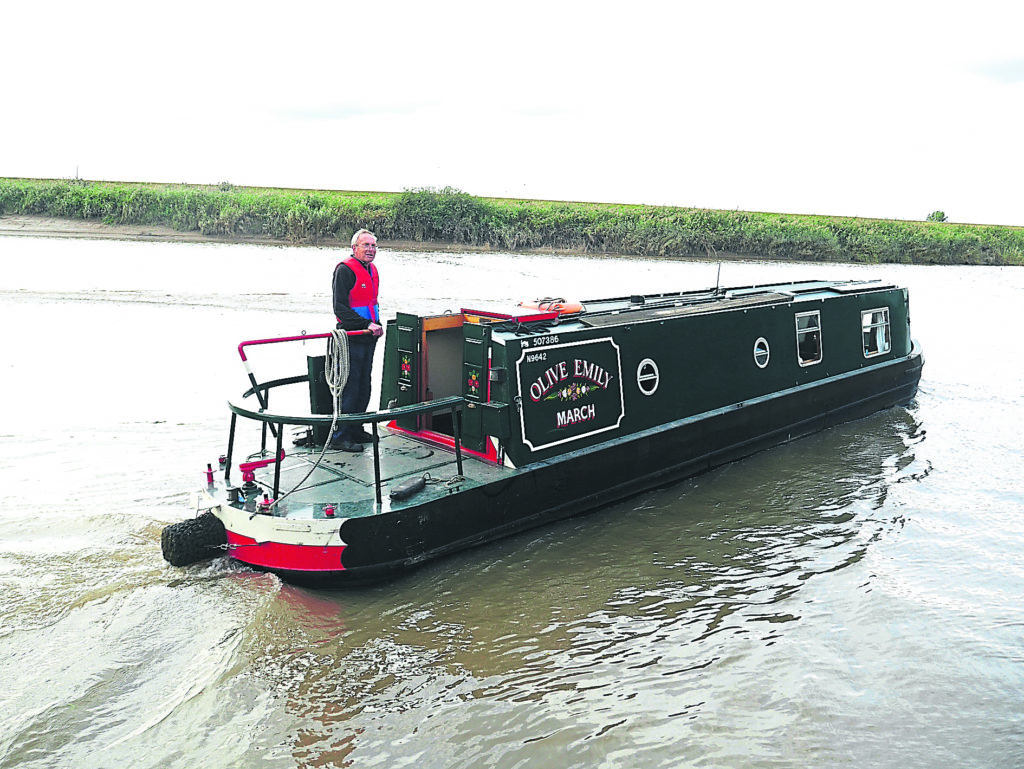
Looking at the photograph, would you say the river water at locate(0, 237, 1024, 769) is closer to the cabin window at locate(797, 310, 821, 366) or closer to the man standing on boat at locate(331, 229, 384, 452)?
the cabin window at locate(797, 310, 821, 366)

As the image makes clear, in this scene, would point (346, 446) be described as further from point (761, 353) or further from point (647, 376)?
point (761, 353)

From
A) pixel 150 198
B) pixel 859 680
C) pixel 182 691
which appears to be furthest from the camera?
pixel 150 198

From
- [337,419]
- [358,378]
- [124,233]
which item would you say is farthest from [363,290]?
[124,233]

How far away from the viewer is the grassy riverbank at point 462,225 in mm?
34875

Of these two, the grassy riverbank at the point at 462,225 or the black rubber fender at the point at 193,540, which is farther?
the grassy riverbank at the point at 462,225

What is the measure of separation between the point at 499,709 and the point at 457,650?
0.70 meters

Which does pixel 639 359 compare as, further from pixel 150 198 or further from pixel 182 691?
pixel 150 198

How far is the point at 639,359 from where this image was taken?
335 inches

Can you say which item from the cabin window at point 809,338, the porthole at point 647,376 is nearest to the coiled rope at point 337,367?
the porthole at point 647,376

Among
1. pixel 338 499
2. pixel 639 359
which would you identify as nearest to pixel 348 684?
pixel 338 499

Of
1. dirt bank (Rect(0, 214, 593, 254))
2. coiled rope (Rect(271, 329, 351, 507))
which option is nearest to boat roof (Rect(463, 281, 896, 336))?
coiled rope (Rect(271, 329, 351, 507))

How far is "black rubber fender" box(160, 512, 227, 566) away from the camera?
6215 millimetres

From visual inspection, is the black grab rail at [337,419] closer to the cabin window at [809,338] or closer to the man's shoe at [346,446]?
the man's shoe at [346,446]

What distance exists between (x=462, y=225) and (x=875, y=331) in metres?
26.1
